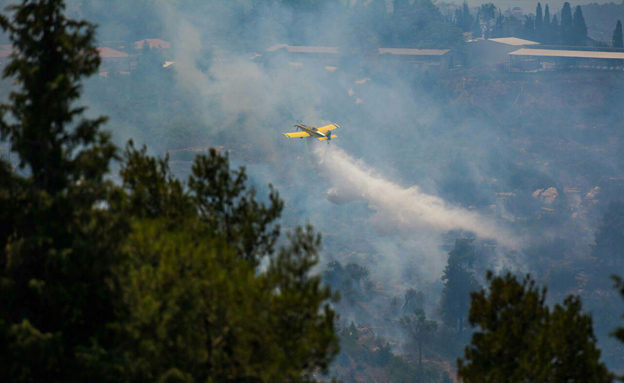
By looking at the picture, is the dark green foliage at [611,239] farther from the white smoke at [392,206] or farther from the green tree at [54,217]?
the green tree at [54,217]

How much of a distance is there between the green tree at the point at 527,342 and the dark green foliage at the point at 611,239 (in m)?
139

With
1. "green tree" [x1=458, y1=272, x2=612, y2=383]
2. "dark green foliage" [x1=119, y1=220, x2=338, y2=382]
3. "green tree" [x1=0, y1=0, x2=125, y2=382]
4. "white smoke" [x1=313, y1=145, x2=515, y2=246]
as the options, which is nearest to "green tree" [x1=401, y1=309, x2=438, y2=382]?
"white smoke" [x1=313, y1=145, x2=515, y2=246]

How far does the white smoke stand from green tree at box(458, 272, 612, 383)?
130 meters

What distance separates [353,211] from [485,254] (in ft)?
114

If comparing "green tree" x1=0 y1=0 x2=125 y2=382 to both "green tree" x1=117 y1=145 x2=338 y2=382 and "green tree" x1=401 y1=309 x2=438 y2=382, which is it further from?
"green tree" x1=401 y1=309 x2=438 y2=382

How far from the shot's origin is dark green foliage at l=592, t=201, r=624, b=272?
157 meters

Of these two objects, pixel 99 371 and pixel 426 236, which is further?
pixel 426 236

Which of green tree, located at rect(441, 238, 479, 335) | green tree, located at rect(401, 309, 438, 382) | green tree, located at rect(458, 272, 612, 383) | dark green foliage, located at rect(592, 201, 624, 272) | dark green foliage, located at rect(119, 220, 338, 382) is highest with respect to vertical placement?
dark green foliage, located at rect(592, 201, 624, 272)

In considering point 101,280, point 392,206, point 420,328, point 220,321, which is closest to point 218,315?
point 220,321

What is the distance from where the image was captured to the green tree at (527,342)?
90.0 ft

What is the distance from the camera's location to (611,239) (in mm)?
158875

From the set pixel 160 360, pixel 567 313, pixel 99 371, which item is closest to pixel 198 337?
pixel 160 360

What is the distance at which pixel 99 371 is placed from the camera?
23547 millimetres

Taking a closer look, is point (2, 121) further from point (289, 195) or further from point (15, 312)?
point (289, 195)
